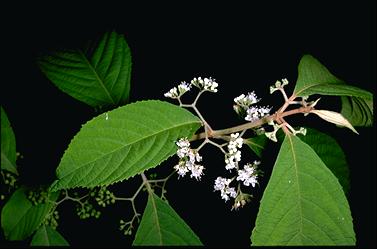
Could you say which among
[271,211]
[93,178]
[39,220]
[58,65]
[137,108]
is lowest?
[39,220]

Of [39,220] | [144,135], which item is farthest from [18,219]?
[144,135]

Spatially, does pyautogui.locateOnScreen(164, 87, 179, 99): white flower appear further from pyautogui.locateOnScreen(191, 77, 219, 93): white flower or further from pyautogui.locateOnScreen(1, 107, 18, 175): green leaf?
pyautogui.locateOnScreen(1, 107, 18, 175): green leaf

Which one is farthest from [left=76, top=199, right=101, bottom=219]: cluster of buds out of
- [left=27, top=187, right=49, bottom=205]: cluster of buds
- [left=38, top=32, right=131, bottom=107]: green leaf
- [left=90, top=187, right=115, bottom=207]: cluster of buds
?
[left=38, top=32, right=131, bottom=107]: green leaf

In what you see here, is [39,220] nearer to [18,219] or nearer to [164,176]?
[18,219]

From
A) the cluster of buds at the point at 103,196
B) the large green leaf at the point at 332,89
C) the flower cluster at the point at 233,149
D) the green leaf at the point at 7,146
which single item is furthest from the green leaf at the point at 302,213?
the green leaf at the point at 7,146

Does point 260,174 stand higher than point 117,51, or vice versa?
point 117,51

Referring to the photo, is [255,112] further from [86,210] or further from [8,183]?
[8,183]
